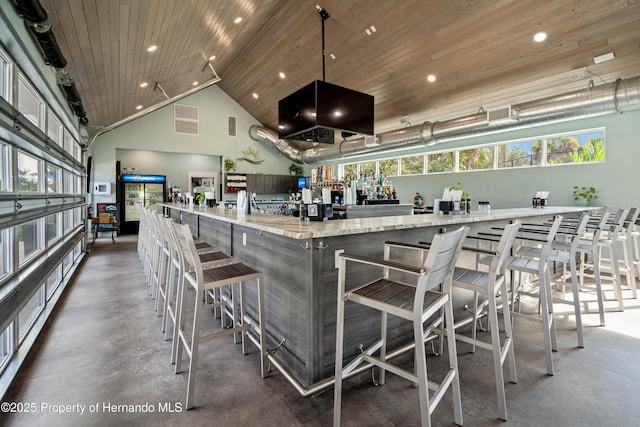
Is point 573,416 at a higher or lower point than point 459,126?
lower

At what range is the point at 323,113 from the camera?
413 centimetres

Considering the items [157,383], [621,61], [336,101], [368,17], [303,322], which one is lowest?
[157,383]

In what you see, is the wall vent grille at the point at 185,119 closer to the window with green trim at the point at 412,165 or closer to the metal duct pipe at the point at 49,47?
the window with green trim at the point at 412,165

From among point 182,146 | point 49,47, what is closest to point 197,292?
point 49,47

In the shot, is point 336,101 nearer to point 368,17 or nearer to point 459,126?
point 368,17

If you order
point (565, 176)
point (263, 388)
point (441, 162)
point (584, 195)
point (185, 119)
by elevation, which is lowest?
point (263, 388)

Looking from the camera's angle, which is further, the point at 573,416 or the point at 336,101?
the point at 336,101

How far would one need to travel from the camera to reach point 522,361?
234 centimetres

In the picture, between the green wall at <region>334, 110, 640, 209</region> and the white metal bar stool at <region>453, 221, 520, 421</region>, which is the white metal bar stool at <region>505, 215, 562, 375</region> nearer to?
the white metal bar stool at <region>453, 221, 520, 421</region>

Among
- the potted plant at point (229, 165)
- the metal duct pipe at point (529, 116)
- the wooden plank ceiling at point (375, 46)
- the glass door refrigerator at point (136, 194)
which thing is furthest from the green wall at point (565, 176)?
the glass door refrigerator at point (136, 194)

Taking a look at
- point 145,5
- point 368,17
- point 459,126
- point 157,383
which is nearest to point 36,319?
point 157,383

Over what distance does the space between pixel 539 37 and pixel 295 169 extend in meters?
9.28

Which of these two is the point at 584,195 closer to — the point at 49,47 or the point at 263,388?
the point at 263,388

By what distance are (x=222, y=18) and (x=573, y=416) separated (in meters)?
6.41
